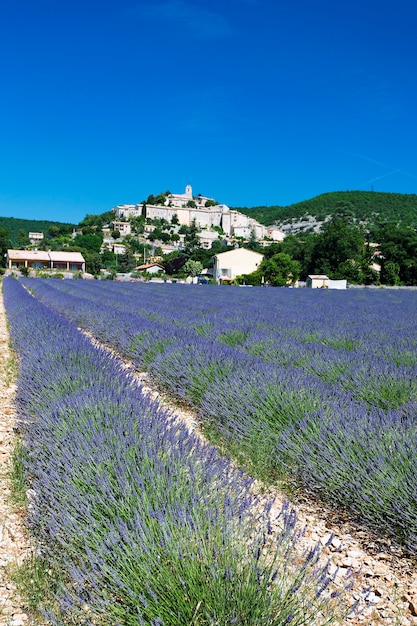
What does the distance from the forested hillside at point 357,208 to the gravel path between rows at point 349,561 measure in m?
87.6

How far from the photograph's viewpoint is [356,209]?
106 meters

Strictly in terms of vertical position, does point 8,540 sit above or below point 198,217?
below

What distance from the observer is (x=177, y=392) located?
4168 millimetres

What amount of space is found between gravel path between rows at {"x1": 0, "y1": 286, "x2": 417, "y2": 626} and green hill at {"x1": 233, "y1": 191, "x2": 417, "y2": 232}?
287ft

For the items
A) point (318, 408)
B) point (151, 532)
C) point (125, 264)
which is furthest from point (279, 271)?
point (151, 532)

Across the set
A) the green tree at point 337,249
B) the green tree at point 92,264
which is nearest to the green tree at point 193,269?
the green tree at point 337,249

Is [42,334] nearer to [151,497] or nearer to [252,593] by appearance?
[151,497]

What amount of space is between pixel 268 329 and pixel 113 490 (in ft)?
18.1

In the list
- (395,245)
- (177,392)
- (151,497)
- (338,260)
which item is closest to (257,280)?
(338,260)

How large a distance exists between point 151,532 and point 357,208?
11577cm

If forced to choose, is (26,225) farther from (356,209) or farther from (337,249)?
(337,249)

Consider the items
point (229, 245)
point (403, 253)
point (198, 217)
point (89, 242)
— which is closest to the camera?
point (403, 253)

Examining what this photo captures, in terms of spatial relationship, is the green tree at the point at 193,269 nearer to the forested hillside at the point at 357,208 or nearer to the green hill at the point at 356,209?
the green hill at the point at 356,209

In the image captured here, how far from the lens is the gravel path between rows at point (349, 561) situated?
58.9 inches
